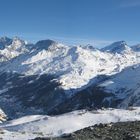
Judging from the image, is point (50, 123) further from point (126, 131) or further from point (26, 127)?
point (126, 131)

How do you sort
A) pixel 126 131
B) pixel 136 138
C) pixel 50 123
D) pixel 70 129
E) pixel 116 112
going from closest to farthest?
1. pixel 136 138
2. pixel 126 131
3. pixel 70 129
4. pixel 50 123
5. pixel 116 112

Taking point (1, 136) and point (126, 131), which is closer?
point (126, 131)

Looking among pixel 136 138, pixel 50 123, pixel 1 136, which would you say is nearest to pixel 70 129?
pixel 50 123

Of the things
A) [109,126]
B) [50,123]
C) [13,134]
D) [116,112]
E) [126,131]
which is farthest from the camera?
[116,112]

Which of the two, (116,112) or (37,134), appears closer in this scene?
(37,134)

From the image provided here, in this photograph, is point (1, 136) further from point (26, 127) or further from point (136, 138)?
point (136, 138)

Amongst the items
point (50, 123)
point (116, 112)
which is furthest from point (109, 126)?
point (116, 112)

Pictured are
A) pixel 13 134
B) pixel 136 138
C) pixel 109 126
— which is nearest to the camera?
pixel 136 138

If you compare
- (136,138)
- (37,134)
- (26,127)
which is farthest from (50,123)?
(136,138)

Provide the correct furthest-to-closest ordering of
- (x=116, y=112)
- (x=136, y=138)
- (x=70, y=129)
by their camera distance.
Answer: (x=116, y=112)
(x=70, y=129)
(x=136, y=138)
